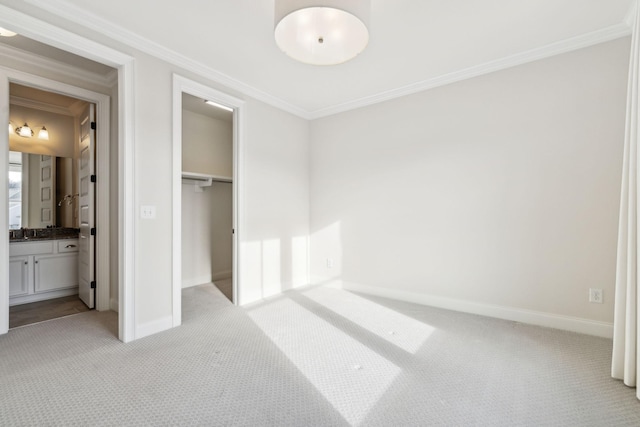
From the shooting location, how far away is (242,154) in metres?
3.53

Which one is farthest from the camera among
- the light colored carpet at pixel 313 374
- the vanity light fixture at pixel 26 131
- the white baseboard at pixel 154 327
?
the vanity light fixture at pixel 26 131

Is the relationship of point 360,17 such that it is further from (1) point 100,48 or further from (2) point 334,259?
(2) point 334,259

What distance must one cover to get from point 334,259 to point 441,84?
261 cm

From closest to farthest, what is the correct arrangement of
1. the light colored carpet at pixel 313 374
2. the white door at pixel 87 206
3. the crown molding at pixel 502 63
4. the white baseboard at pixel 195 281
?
1. the light colored carpet at pixel 313 374
2. the crown molding at pixel 502 63
3. the white door at pixel 87 206
4. the white baseboard at pixel 195 281

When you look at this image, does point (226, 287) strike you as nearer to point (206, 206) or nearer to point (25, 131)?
point (206, 206)

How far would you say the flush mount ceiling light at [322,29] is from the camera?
1.65 metres

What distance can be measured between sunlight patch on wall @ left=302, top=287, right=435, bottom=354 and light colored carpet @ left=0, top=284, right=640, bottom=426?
0.02 meters

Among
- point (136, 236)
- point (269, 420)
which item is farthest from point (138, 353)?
point (269, 420)

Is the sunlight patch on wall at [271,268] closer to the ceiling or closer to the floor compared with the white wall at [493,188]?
closer to the floor

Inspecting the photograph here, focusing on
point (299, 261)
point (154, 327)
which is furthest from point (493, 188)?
point (154, 327)

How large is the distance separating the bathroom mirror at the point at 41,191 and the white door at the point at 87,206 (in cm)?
84

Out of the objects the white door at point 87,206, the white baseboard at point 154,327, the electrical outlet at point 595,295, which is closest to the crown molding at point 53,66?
the white door at point 87,206

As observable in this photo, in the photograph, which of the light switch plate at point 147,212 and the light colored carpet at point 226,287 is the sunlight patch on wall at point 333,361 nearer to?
the light colored carpet at point 226,287

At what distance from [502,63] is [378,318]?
288cm
